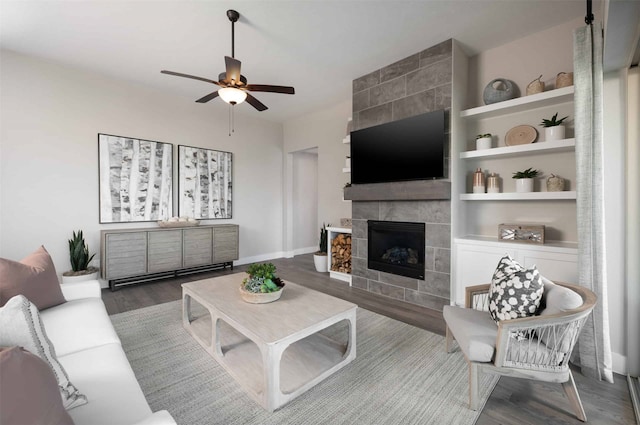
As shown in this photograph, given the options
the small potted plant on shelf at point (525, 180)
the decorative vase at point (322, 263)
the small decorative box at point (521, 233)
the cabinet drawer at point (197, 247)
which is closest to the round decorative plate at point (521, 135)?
the small potted plant on shelf at point (525, 180)

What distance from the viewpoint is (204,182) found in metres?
4.84

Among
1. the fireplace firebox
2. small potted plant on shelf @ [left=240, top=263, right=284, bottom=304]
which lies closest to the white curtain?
the fireplace firebox

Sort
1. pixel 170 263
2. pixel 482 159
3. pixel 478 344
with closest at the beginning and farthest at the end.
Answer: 1. pixel 478 344
2. pixel 482 159
3. pixel 170 263

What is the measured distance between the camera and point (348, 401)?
1660 millimetres

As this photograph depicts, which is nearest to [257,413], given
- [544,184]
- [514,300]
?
[514,300]

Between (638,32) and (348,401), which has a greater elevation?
(638,32)

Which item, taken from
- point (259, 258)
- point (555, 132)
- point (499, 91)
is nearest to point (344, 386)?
point (555, 132)

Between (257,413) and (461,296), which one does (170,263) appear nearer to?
(257,413)

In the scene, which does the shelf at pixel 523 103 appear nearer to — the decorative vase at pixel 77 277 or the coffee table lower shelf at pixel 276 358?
the coffee table lower shelf at pixel 276 358

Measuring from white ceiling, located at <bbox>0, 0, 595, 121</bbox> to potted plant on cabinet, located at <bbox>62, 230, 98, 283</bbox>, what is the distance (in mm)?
2248

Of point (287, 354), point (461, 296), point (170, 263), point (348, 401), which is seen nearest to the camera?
point (348, 401)

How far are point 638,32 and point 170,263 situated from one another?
505 cm

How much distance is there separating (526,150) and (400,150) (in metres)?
1.23

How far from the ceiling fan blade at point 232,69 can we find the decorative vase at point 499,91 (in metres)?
2.59
